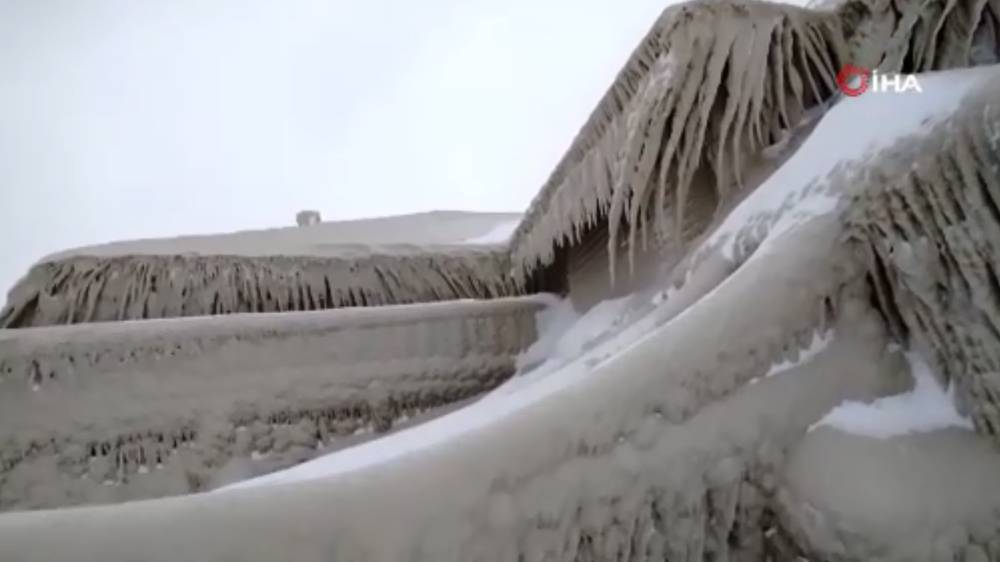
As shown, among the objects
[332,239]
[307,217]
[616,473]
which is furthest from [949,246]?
[307,217]

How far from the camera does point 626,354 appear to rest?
1392mm

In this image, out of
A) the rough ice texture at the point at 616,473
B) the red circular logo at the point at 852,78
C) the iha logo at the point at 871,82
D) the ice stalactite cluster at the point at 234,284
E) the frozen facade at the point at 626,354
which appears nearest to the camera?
the rough ice texture at the point at 616,473

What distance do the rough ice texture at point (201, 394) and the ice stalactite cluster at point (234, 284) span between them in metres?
0.50

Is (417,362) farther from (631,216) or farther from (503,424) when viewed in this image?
(503,424)

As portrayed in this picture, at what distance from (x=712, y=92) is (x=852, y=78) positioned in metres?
0.47

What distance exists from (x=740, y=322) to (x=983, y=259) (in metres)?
0.49

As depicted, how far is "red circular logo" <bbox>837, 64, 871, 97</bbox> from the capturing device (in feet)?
7.39

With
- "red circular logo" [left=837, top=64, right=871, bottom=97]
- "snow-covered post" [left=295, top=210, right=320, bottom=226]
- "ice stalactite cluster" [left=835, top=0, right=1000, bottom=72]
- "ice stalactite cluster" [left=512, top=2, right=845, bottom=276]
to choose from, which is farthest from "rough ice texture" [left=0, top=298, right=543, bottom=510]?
"snow-covered post" [left=295, top=210, right=320, bottom=226]

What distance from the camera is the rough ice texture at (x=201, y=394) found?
2.52 metres

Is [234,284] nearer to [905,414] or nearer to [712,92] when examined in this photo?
[712,92]

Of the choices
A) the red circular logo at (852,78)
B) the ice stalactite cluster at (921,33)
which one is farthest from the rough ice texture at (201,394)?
the ice stalactite cluster at (921,33)

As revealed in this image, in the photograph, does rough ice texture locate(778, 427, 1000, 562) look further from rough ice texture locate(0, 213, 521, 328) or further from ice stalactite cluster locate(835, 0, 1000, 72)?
rough ice texture locate(0, 213, 521, 328)

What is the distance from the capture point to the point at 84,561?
859 mm

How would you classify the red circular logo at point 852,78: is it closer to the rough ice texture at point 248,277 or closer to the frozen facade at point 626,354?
the frozen facade at point 626,354
